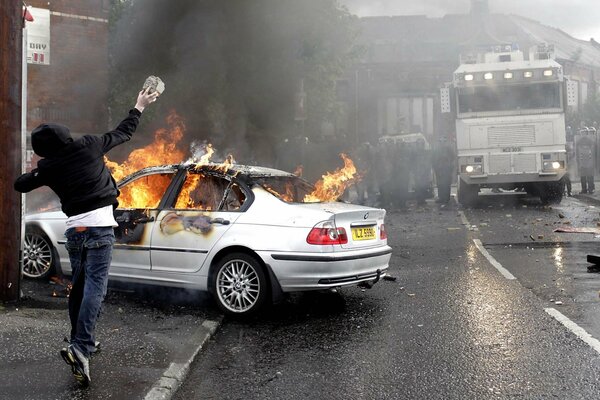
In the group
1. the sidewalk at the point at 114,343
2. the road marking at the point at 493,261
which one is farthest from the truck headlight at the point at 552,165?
the sidewalk at the point at 114,343

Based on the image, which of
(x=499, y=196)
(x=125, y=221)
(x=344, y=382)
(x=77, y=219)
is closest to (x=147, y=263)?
(x=125, y=221)

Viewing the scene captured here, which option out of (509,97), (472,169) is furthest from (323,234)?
(509,97)

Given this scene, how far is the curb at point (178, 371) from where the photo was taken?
4137 mm

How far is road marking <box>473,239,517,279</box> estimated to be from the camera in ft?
26.9

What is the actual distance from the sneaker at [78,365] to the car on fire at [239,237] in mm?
2054

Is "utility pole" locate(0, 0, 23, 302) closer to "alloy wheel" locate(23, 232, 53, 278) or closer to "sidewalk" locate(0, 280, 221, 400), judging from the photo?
"sidewalk" locate(0, 280, 221, 400)

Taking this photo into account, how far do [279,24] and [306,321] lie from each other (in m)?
9.86

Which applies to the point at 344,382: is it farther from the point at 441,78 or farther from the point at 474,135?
the point at 441,78

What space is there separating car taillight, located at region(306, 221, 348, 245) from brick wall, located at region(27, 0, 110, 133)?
1141 cm

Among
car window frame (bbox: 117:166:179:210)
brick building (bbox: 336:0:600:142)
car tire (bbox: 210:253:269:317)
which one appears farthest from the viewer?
brick building (bbox: 336:0:600:142)

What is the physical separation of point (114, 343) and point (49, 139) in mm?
1809

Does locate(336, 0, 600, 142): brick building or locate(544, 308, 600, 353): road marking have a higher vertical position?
locate(336, 0, 600, 142): brick building

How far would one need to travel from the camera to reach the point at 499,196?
20.7 m

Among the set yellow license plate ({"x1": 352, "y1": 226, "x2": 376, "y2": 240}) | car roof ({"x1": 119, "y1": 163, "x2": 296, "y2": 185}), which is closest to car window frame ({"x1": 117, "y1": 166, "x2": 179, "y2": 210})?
car roof ({"x1": 119, "y1": 163, "x2": 296, "y2": 185})
